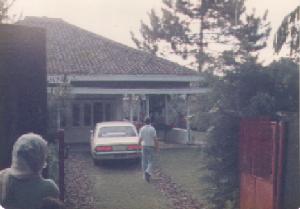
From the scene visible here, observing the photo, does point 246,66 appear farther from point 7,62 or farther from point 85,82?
point 85,82

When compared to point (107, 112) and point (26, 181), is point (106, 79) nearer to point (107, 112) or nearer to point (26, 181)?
A: point (107, 112)

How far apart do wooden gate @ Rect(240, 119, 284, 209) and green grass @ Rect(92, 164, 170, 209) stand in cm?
223

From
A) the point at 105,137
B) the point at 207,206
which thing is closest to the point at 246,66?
the point at 207,206

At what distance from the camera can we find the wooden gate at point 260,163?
6.66m

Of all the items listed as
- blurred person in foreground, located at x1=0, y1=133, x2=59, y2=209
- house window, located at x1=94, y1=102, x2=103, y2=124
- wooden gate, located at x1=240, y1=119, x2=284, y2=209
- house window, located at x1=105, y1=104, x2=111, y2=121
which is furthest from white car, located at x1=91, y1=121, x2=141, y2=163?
blurred person in foreground, located at x1=0, y1=133, x2=59, y2=209

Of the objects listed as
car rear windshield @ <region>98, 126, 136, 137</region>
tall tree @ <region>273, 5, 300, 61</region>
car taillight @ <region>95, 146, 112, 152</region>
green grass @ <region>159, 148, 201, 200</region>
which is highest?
tall tree @ <region>273, 5, 300, 61</region>

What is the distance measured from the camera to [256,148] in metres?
7.39

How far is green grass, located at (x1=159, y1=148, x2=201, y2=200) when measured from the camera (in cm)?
1163

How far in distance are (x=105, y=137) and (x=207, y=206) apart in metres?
7.35

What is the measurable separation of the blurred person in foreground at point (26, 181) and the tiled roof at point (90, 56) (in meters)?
18.8

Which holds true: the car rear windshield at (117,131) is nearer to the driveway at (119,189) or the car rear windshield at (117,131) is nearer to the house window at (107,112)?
the driveway at (119,189)

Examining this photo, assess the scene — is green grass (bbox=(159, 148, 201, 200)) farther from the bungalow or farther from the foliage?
the bungalow

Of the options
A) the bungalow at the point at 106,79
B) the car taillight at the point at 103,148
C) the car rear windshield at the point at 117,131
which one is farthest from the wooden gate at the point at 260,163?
the bungalow at the point at 106,79

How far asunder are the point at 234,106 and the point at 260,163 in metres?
1.49
